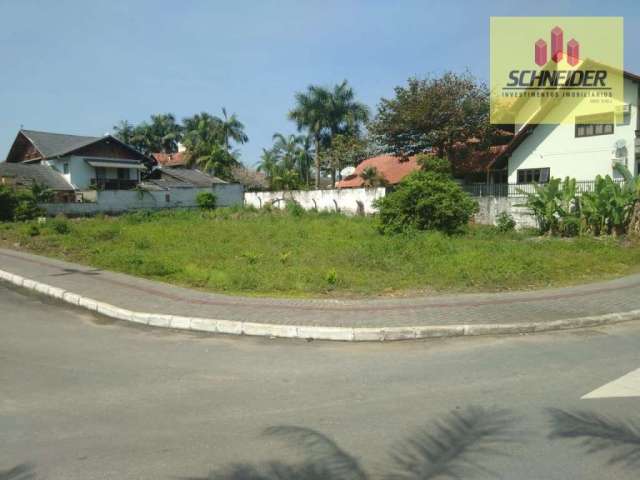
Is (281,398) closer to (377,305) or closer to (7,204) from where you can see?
(377,305)

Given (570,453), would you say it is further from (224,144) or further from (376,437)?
(224,144)

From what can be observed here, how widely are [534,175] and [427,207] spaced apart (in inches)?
495

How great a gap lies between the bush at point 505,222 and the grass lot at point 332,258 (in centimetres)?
108

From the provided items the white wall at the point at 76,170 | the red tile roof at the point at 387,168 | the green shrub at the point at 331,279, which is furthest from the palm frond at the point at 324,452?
the white wall at the point at 76,170

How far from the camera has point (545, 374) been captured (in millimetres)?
5062

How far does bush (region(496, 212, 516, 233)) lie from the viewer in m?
A: 19.2

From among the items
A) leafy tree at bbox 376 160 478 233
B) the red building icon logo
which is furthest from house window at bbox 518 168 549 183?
leafy tree at bbox 376 160 478 233

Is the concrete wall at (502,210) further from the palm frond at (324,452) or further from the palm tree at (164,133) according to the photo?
the palm tree at (164,133)

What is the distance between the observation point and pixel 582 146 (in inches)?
920

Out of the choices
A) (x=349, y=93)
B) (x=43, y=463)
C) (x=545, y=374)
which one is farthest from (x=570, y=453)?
(x=349, y=93)

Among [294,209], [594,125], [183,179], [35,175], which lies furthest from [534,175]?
[35,175]

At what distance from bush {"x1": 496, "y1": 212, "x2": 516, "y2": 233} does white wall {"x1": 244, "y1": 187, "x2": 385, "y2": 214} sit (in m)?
6.74

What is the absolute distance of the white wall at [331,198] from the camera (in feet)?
89.8

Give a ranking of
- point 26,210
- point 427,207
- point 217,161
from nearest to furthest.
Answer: point 427,207 < point 26,210 < point 217,161
